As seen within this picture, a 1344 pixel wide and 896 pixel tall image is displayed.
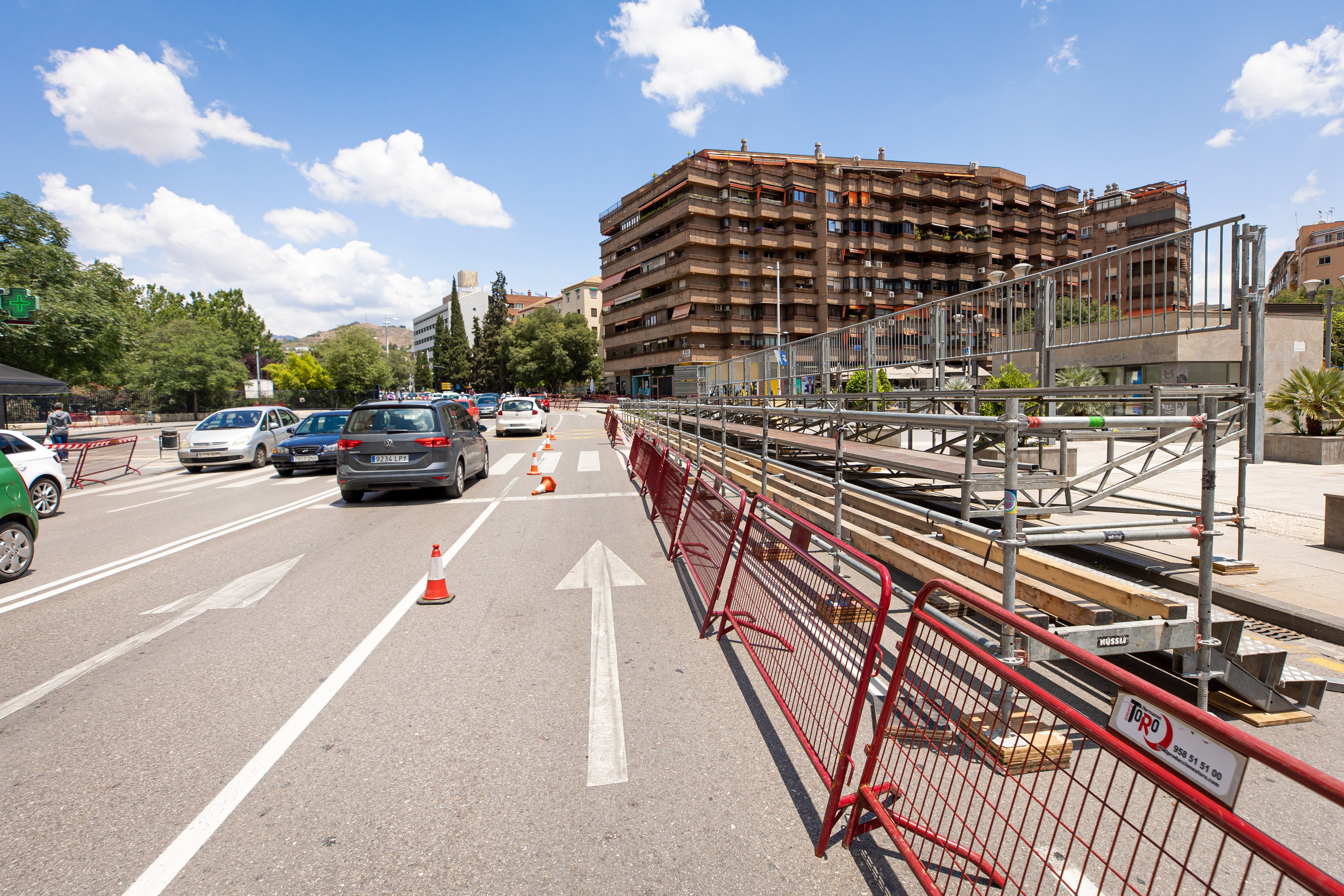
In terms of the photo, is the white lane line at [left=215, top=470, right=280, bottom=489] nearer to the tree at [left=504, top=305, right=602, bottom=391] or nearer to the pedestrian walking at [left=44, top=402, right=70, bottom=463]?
the pedestrian walking at [left=44, top=402, right=70, bottom=463]

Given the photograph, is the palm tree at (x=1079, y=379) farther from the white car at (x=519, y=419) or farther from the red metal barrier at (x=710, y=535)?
the white car at (x=519, y=419)

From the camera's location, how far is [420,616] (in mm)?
5500

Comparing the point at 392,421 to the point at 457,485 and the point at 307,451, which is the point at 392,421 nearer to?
the point at 457,485

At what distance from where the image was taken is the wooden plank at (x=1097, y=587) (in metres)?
3.61

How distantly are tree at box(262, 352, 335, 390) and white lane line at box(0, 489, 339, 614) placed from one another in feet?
287

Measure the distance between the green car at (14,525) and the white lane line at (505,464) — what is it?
8931 millimetres

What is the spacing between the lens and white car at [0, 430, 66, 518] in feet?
36.6

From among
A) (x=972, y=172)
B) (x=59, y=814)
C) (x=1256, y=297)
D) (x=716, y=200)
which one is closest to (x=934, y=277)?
(x=972, y=172)

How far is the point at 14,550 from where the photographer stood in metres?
7.00

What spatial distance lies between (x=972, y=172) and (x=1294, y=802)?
272 ft

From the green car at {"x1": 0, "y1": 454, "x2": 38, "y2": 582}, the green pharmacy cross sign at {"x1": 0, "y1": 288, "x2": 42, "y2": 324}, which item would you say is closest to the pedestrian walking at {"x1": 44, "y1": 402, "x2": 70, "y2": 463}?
the green pharmacy cross sign at {"x1": 0, "y1": 288, "x2": 42, "y2": 324}

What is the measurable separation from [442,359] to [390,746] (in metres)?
120

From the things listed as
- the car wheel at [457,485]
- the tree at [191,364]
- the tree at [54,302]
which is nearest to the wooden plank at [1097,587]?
the car wheel at [457,485]

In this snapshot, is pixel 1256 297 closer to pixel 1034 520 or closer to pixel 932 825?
pixel 1034 520
